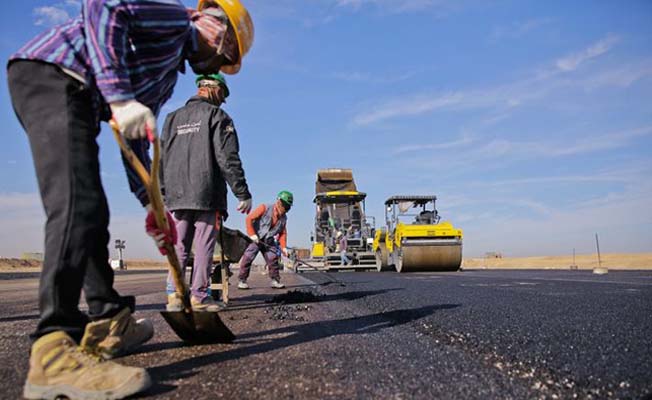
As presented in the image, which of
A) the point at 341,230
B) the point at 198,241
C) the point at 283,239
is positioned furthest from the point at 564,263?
the point at 198,241

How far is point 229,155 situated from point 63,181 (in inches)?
70.0

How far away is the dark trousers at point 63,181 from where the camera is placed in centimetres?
150

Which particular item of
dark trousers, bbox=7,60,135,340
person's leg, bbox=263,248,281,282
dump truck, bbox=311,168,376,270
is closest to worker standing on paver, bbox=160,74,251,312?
dark trousers, bbox=7,60,135,340

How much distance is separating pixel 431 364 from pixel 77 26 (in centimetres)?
186

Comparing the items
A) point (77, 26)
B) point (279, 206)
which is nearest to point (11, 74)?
point (77, 26)

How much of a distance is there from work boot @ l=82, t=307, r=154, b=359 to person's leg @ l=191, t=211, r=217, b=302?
1.22 meters

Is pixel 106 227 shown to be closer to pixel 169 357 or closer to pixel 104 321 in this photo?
pixel 104 321

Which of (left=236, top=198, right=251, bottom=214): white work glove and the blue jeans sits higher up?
(left=236, top=198, right=251, bottom=214): white work glove

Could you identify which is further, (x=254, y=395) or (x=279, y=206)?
(x=279, y=206)

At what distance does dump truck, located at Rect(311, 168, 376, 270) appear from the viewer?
55.2 feet

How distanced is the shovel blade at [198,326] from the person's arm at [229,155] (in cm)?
131

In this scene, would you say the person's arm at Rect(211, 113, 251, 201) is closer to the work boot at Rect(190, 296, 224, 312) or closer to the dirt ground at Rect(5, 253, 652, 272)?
the work boot at Rect(190, 296, 224, 312)

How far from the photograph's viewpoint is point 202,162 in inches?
129

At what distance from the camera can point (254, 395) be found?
1423 millimetres
